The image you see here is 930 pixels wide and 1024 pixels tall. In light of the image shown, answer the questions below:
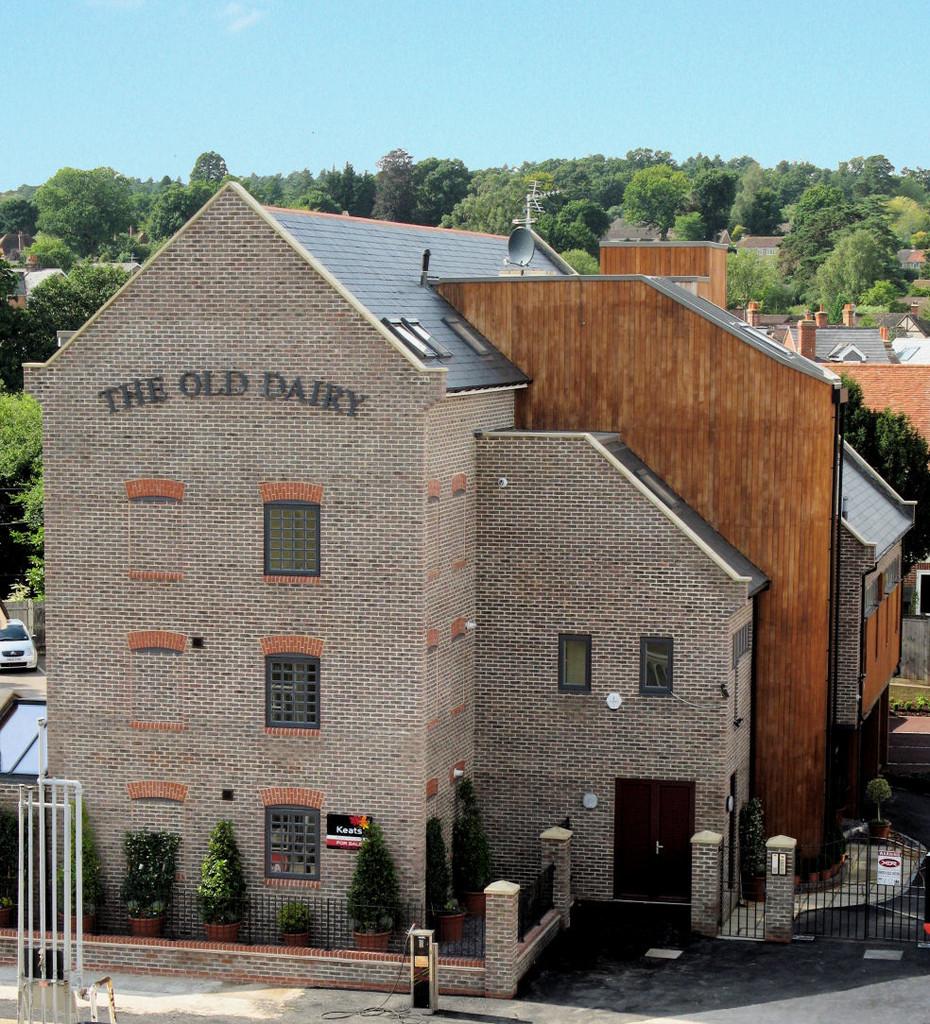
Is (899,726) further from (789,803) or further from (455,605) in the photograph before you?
(455,605)

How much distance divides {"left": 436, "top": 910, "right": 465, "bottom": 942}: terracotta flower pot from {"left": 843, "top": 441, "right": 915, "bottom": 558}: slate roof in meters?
13.2

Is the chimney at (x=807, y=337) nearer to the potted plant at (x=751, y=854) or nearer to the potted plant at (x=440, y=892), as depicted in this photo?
the potted plant at (x=751, y=854)

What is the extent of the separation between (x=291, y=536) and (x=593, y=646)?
6147 millimetres

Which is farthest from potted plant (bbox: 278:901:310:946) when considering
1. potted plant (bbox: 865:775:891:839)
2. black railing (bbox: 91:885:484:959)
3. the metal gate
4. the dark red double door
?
potted plant (bbox: 865:775:891:839)

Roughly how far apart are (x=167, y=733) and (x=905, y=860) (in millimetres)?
16069

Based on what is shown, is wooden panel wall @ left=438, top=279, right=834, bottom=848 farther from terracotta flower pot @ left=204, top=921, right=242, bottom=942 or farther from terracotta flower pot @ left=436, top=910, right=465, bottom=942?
terracotta flower pot @ left=204, top=921, right=242, bottom=942

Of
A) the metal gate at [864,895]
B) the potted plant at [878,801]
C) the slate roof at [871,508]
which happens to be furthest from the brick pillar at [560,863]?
the slate roof at [871,508]

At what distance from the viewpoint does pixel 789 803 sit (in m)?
38.3

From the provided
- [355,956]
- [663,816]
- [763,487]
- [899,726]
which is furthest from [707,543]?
[899,726]

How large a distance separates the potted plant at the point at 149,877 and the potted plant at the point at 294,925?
2260 millimetres

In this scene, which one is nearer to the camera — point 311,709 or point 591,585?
point 311,709

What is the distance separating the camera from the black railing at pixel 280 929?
3219cm

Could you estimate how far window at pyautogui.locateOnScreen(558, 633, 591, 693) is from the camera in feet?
116

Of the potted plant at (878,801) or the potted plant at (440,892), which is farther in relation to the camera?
the potted plant at (878,801)
